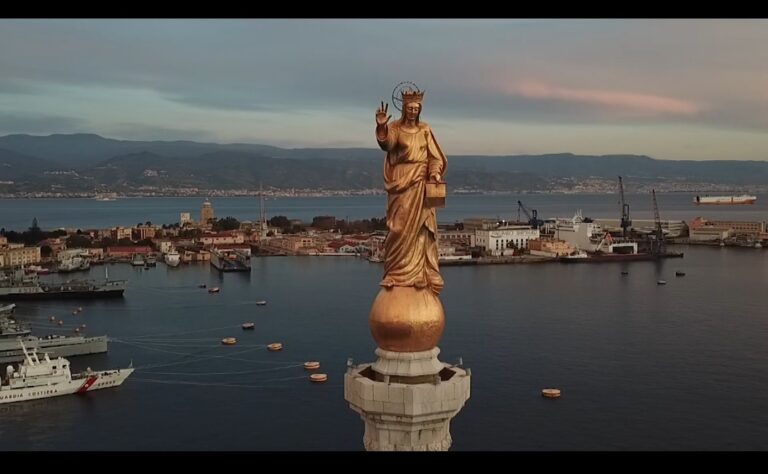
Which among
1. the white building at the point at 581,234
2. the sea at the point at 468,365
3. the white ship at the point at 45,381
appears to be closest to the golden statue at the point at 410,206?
the sea at the point at 468,365

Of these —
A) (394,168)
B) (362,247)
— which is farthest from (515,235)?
(394,168)

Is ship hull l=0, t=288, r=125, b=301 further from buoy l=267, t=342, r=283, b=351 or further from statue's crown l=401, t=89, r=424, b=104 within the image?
statue's crown l=401, t=89, r=424, b=104

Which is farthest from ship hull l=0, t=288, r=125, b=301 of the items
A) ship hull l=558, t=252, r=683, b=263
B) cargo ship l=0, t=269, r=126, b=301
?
ship hull l=558, t=252, r=683, b=263

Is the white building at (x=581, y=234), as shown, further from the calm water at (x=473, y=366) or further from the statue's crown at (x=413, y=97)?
the statue's crown at (x=413, y=97)

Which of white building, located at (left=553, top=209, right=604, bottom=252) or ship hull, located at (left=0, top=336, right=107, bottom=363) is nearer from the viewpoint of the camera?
ship hull, located at (left=0, top=336, right=107, bottom=363)

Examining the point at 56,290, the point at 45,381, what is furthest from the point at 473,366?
the point at 56,290

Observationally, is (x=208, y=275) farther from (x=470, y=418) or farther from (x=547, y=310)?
(x=470, y=418)
